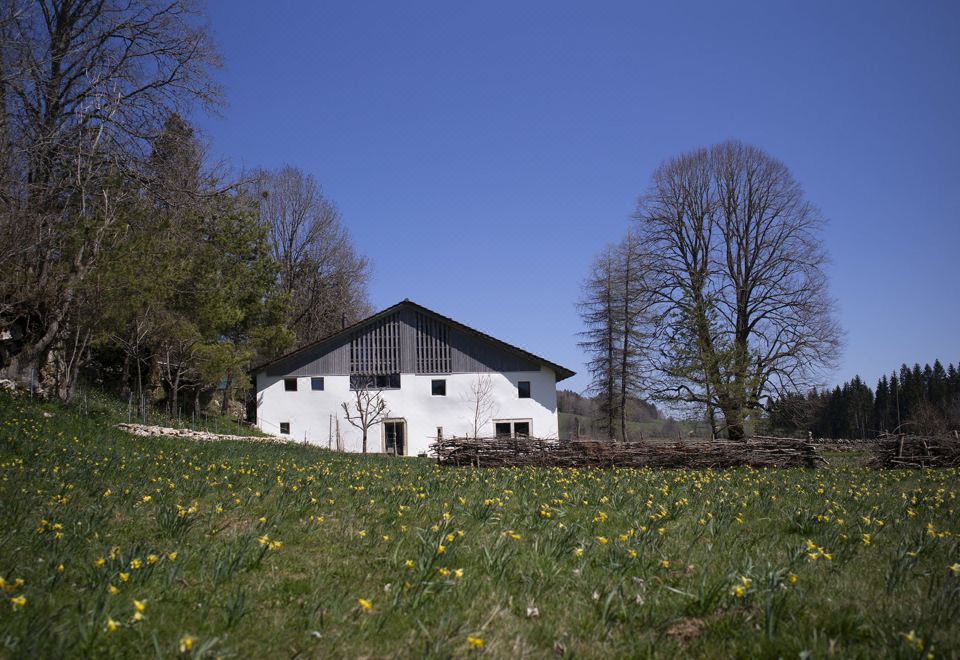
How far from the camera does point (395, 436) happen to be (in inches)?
1348

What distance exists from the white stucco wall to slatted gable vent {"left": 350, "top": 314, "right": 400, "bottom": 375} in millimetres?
1059

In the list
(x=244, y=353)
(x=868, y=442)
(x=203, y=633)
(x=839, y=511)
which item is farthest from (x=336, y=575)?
(x=868, y=442)

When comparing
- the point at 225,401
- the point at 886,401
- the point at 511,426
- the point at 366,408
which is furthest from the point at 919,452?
the point at 886,401

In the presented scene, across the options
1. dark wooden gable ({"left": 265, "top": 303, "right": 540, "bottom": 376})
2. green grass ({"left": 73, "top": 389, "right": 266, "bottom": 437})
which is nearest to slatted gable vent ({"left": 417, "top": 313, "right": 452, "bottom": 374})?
dark wooden gable ({"left": 265, "top": 303, "right": 540, "bottom": 376})

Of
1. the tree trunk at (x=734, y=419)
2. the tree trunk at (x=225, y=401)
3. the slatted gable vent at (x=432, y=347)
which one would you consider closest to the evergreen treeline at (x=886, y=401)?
the tree trunk at (x=734, y=419)

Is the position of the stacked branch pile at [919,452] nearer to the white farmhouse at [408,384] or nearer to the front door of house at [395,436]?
the white farmhouse at [408,384]

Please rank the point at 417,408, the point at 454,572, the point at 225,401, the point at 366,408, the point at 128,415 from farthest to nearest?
the point at 225,401 → the point at 417,408 → the point at 366,408 → the point at 128,415 → the point at 454,572

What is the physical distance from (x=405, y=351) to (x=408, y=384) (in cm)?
192

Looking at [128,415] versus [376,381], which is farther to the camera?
[376,381]

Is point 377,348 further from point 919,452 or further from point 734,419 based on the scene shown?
point 919,452

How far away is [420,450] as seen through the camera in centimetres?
3397

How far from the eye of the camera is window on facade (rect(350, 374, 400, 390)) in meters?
33.9

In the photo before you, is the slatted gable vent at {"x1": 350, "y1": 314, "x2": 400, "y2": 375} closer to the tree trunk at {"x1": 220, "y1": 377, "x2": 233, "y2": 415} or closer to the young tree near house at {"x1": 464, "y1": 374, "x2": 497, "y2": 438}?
the young tree near house at {"x1": 464, "y1": 374, "x2": 497, "y2": 438}

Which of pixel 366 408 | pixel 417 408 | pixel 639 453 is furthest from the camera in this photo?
pixel 417 408
